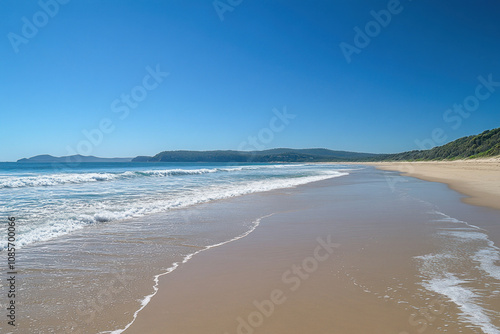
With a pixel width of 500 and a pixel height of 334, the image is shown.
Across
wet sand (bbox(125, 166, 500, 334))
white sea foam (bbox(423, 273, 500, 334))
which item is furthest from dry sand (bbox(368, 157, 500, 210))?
white sea foam (bbox(423, 273, 500, 334))

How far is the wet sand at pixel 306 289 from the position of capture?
3.12 meters

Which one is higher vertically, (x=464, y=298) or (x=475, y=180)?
(x=475, y=180)

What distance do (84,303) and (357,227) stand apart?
614 centimetres

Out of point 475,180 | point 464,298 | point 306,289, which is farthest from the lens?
point 475,180

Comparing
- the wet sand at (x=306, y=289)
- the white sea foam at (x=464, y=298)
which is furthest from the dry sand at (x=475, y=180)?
the white sea foam at (x=464, y=298)

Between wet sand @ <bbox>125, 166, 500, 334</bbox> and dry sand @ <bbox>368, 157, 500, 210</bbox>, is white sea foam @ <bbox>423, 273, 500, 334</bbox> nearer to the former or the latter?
wet sand @ <bbox>125, 166, 500, 334</bbox>

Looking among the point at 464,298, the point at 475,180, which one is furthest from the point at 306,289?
the point at 475,180

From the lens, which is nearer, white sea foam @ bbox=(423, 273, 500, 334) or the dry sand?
white sea foam @ bbox=(423, 273, 500, 334)

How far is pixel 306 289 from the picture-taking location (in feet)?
13.1

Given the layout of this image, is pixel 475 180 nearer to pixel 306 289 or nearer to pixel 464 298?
pixel 464 298

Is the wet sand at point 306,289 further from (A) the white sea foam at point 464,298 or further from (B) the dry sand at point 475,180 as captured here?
(B) the dry sand at point 475,180

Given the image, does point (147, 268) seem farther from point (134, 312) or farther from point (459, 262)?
point (459, 262)

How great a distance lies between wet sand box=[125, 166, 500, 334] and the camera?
312 cm

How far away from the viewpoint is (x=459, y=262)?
4855mm
